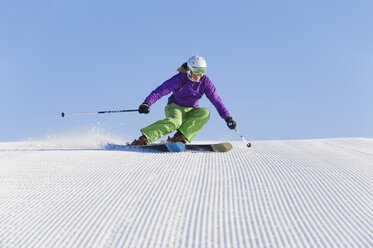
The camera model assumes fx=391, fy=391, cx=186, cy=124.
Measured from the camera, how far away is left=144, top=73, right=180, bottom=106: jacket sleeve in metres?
6.10

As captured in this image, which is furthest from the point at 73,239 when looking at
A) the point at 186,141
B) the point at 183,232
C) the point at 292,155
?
the point at 186,141

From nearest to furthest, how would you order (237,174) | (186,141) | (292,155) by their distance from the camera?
(237,174), (292,155), (186,141)

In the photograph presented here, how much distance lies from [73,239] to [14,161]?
2467 mm

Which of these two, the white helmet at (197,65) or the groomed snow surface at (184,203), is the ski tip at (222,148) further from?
the white helmet at (197,65)

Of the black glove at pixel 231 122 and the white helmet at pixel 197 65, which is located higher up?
the white helmet at pixel 197 65

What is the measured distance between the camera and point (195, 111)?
638 centimetres

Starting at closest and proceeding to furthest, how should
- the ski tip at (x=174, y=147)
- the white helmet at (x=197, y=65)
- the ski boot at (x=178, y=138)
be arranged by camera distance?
the ski tip at (x=174, y=147)
the white helmet at (x=197, y=65)
the ski boot at (x=178, y=138)

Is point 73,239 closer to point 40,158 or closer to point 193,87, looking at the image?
point 40,158

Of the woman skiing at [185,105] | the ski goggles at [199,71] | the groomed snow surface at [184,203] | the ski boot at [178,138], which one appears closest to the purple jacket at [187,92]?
the woman skiing at [185,105]

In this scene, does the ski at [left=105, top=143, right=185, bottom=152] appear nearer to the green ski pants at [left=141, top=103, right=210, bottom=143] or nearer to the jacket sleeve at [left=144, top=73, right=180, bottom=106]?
the green ski pants at [left=141, top=103, right=210, bottom=143]

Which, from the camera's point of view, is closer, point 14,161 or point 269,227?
point 269,227

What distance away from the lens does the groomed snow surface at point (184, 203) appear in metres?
2.24

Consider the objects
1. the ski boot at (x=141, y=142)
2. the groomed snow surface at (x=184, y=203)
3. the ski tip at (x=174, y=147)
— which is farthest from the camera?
the ski boot at (x=141, y=142)

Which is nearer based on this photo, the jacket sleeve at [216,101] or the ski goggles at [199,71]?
the ski goggles at [199,71]
